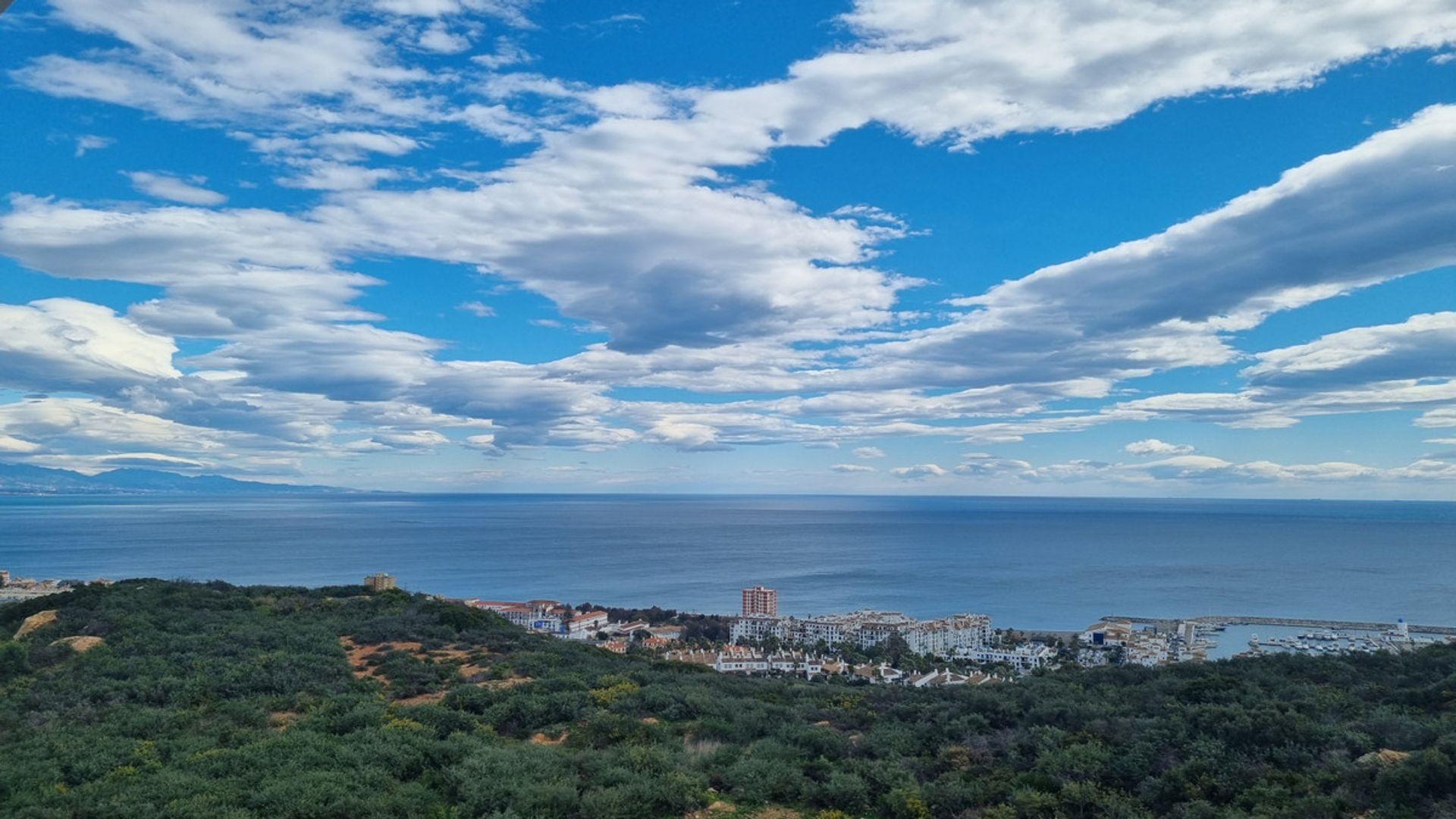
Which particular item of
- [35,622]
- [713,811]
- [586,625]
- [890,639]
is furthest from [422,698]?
[890,639]

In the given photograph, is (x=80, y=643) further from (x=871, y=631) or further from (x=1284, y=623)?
(x=1284, y=623)

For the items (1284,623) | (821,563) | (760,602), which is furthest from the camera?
(821,563)

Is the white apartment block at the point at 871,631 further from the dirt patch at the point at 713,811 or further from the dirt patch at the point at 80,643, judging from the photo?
the dirt patch at the point at 713,811

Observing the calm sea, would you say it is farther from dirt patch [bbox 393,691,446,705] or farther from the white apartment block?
dirt patch [bbox 393,691,446,705]

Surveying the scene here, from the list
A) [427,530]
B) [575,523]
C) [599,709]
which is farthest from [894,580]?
[575,523]

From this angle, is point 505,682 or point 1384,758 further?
point 505,682

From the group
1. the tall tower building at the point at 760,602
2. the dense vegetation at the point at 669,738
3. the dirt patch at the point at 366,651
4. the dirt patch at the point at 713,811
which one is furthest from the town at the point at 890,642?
the dirt patch at the point at 713,811
